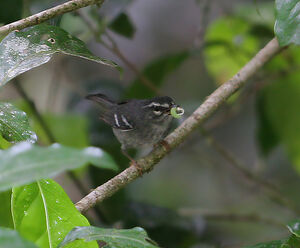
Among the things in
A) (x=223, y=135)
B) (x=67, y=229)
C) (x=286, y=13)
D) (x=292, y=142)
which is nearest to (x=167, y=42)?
(x=223, y=135)

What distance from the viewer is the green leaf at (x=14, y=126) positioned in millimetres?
1887

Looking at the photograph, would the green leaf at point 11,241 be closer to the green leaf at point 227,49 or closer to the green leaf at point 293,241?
the green leaf at point 293,241

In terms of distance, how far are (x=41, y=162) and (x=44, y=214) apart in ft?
2.39

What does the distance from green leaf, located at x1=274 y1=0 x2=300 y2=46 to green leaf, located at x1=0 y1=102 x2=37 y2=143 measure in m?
1.13

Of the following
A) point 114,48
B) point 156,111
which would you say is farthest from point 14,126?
point 156,111

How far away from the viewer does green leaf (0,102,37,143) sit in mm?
1887

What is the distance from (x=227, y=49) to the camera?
453 cm

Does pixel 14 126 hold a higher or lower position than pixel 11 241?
higher

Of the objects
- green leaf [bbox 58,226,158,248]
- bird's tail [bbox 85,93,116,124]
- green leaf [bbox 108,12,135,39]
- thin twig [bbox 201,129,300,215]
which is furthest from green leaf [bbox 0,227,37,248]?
bird's tail [bbox 85,93,116,124]

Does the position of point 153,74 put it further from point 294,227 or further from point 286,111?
point 294,227

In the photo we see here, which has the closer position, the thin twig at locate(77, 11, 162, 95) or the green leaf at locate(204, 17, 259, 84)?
the thin twig at locate(77, 11, 162, 95)

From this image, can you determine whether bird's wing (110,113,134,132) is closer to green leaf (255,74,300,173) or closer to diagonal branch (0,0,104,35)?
green leaf (255,74,300,173)

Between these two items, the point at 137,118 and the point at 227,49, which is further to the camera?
the point at 227,49

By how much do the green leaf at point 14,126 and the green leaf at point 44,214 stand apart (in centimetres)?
20
